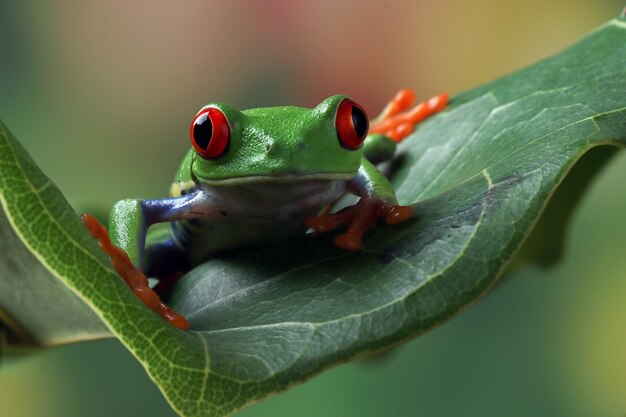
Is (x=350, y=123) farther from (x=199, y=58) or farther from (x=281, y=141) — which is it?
(x=199, y=58)

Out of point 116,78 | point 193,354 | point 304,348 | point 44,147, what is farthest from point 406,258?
point 116,78

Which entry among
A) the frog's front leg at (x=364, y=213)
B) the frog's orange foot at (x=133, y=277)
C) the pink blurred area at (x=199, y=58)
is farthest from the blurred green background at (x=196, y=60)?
the frog's front leg at (x=364, y=213)

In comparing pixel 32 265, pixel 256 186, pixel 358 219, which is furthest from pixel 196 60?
pixel 32 265

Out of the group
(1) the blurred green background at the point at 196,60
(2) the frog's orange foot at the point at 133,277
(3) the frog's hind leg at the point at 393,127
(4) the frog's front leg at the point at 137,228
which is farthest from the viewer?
(1) the blurred green background at the point at 196,60

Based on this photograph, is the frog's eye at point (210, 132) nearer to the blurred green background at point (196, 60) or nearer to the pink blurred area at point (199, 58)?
the blurred green background at point (196, 60)

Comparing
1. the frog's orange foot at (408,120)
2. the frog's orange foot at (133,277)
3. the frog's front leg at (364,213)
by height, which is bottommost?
the frog's orange foot at (408,120)

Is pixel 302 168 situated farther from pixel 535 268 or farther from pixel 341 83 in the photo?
pixel 341 83

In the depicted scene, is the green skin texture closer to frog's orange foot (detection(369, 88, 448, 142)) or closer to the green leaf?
the green leaf

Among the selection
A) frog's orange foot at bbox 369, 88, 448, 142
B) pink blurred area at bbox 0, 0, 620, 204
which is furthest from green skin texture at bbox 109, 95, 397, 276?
pink blurred area at bbox 0, 0, 620, 204
